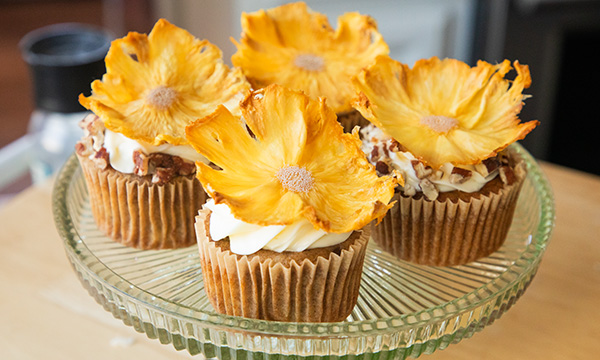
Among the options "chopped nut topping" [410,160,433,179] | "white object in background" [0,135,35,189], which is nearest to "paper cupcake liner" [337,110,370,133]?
"chopped nut topping" [410,160,433,179]

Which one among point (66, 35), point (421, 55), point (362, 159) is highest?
point (362, 159)

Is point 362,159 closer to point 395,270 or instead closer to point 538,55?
point 395,270

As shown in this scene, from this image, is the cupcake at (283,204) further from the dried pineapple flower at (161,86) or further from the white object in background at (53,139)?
the white object in background at (53,139)

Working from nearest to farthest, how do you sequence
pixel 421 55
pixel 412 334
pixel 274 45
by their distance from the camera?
pixel 412 334 → pixel 274 45 → pixel 421 55

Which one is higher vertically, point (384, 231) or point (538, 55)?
point (384, 231)

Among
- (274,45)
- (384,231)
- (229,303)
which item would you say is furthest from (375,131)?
(229,303)

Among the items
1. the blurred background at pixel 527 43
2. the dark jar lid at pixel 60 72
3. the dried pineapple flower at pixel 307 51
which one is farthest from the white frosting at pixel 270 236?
the blurred background at pixel 527 43

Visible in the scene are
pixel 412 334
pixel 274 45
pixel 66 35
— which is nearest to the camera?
pixel 412 334

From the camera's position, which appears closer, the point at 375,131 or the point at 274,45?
the point at 375,131
